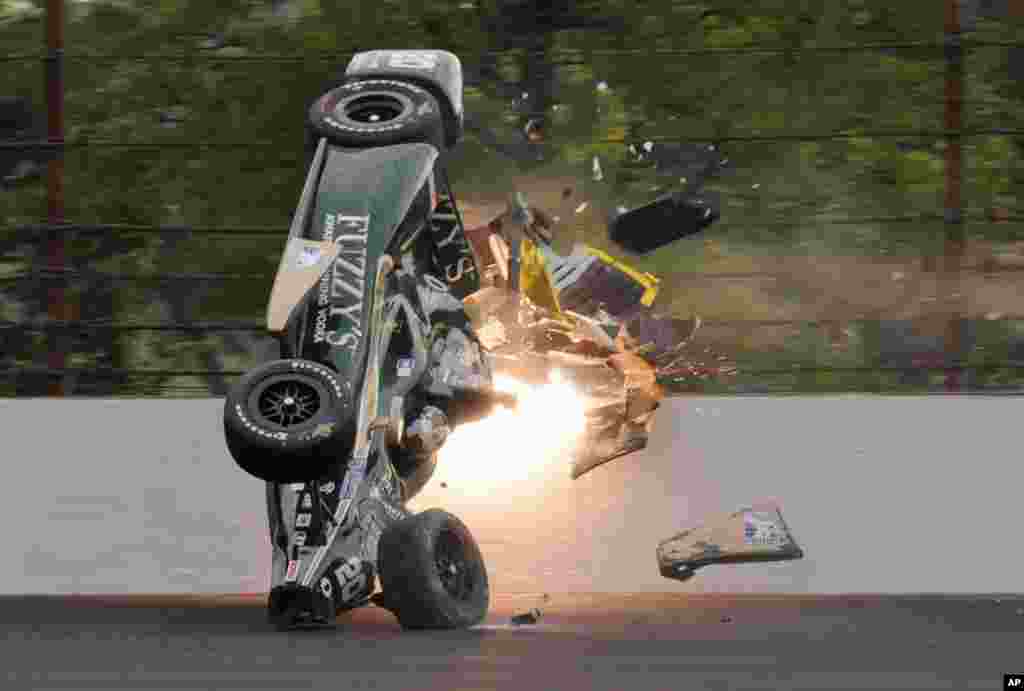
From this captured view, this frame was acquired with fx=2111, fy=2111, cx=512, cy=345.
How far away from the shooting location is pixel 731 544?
7977 millimetres

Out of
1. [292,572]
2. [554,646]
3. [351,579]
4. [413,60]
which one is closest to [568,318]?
[413,60]

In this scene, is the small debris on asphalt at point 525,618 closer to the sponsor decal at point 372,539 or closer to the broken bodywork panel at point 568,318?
the sponsor decal at point 372,539

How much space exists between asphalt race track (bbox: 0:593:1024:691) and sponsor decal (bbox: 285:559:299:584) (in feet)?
0.57

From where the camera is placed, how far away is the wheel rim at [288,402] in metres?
6.46

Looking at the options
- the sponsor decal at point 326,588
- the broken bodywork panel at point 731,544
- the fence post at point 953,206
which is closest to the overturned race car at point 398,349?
the sponsor decal at point 326,588

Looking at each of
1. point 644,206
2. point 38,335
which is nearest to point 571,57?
point 644,206

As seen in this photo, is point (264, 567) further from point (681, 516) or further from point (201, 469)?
point (681, 516)

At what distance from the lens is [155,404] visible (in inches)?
324

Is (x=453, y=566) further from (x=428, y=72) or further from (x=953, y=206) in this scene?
(x=953, y=206)

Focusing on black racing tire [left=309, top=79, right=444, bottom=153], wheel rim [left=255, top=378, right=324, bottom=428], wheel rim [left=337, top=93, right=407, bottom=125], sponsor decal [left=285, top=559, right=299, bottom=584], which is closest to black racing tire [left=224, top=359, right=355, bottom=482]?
wheel rim [left=255, top=378, right=324, bottom=428]

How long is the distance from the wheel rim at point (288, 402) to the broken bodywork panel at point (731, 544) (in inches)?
80.6

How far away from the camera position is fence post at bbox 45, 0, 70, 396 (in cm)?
842

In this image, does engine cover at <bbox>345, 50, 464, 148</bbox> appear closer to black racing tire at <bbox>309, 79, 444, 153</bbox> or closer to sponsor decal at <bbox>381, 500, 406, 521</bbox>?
black racing tire at <bbox>309, 79, 444, 153</bbox>

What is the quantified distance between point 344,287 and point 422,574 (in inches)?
41.8
